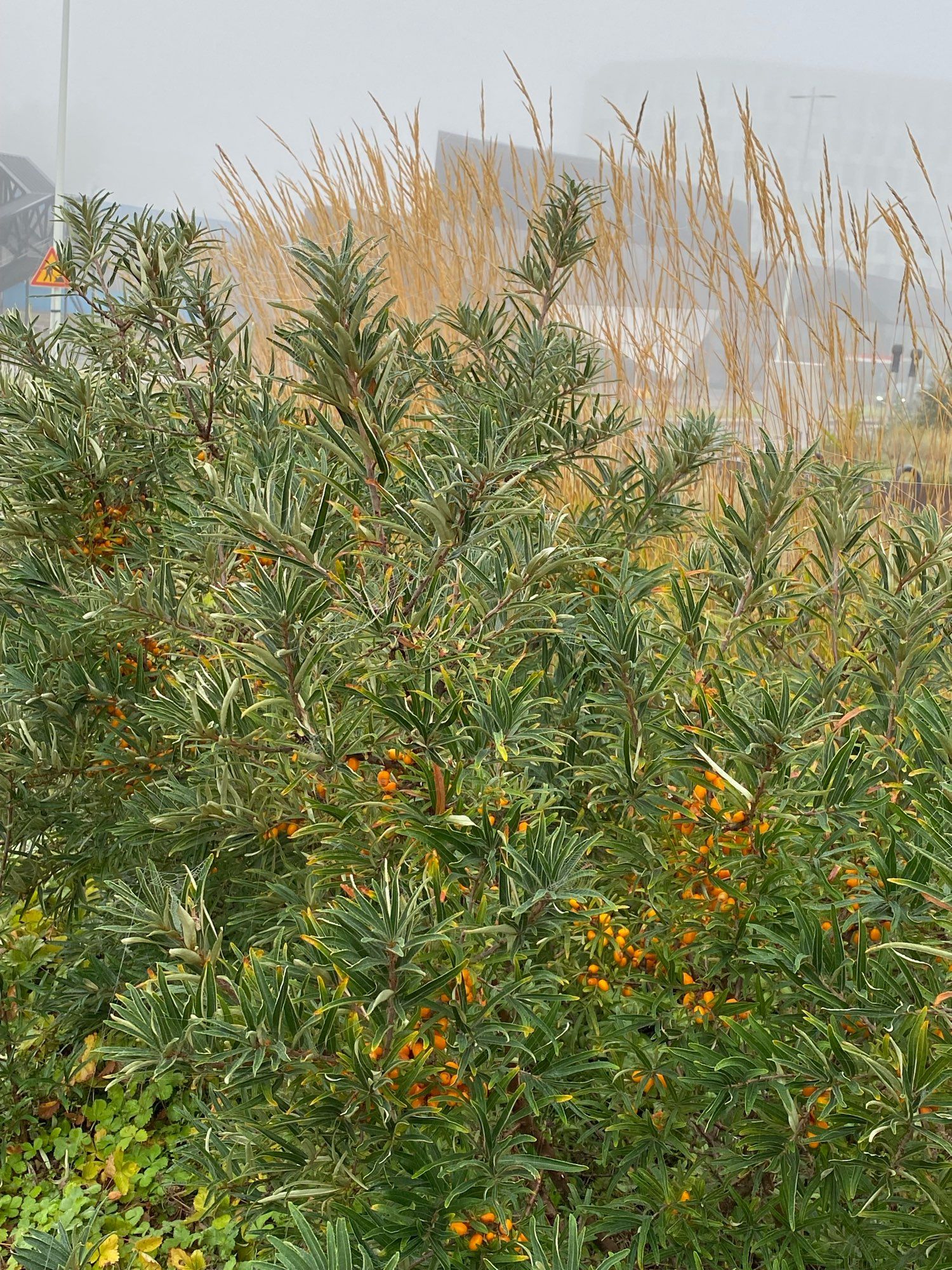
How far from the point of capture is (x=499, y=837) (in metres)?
0.62

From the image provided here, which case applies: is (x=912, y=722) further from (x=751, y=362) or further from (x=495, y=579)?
(x=751, y=362)

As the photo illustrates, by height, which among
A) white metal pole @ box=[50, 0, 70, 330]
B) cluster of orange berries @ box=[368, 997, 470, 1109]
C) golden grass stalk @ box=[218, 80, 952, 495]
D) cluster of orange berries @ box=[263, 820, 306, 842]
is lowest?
cluster of orange berries @ box=[368, 997, 470, 1109]

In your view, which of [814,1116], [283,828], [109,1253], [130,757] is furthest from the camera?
[109,1253]

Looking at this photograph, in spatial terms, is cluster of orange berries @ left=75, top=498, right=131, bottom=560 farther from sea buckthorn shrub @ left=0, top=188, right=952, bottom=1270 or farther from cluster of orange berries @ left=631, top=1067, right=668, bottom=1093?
cluster of orange berries @ left=631, top=1067, right=668, bottom=1093

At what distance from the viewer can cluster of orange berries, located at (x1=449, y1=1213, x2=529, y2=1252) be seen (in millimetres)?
621

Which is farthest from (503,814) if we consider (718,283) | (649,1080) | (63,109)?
(63,109)

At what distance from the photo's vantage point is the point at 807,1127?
0.59 meters

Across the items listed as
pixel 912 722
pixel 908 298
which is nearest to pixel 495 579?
pixel 912 722

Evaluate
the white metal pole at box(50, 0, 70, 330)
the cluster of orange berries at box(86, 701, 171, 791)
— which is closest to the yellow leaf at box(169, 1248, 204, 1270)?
the cluster of orange berries at box(86, 701, 171, 791)

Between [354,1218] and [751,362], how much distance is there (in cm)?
234

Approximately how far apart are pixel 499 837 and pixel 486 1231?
0.26 m

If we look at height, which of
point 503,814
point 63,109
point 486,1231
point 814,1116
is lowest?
point 486,1231

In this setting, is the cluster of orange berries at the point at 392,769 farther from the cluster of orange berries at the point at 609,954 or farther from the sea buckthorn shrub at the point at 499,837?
the cluster of orange berries at the point at 609,954

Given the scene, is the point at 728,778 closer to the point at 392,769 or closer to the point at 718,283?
the point at 392,769
